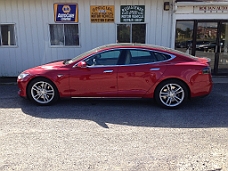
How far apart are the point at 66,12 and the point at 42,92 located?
12.8ft

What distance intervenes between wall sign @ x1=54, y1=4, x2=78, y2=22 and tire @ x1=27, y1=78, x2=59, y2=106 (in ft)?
12.0

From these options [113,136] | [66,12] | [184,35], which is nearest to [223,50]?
[184,35]

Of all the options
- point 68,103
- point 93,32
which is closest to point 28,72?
Result: point 68,103

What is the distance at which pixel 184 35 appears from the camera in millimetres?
8375

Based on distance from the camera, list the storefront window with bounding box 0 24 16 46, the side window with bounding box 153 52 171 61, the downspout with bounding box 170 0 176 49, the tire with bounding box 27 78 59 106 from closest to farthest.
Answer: the side window with bounding box 153 52 171 61 → the tire with bounding box 27 78 59 106 → the downspout with bounding box 170 0 176 49 → the storefront window with bounding box 0 24 16 46

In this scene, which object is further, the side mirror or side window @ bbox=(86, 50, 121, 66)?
side window @ bbox=(86, 50, 121, 66)

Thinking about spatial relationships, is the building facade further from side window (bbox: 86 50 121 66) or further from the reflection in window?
side window (bbox: 86 50 121 66)

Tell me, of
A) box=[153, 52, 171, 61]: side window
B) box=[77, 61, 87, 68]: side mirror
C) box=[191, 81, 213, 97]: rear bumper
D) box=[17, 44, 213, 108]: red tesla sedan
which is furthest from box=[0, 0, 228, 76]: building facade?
box=[191, 81, 213, 97]: rear bumper

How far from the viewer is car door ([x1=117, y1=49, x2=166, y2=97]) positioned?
5.06 meters

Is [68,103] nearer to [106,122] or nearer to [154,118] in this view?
[106,122]

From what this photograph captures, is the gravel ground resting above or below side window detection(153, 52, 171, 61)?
below

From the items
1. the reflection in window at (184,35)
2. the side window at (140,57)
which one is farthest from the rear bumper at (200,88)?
the reflection in window at (184,35)

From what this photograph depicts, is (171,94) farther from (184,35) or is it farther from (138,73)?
(184,35)

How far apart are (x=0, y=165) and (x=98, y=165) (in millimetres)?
1321
